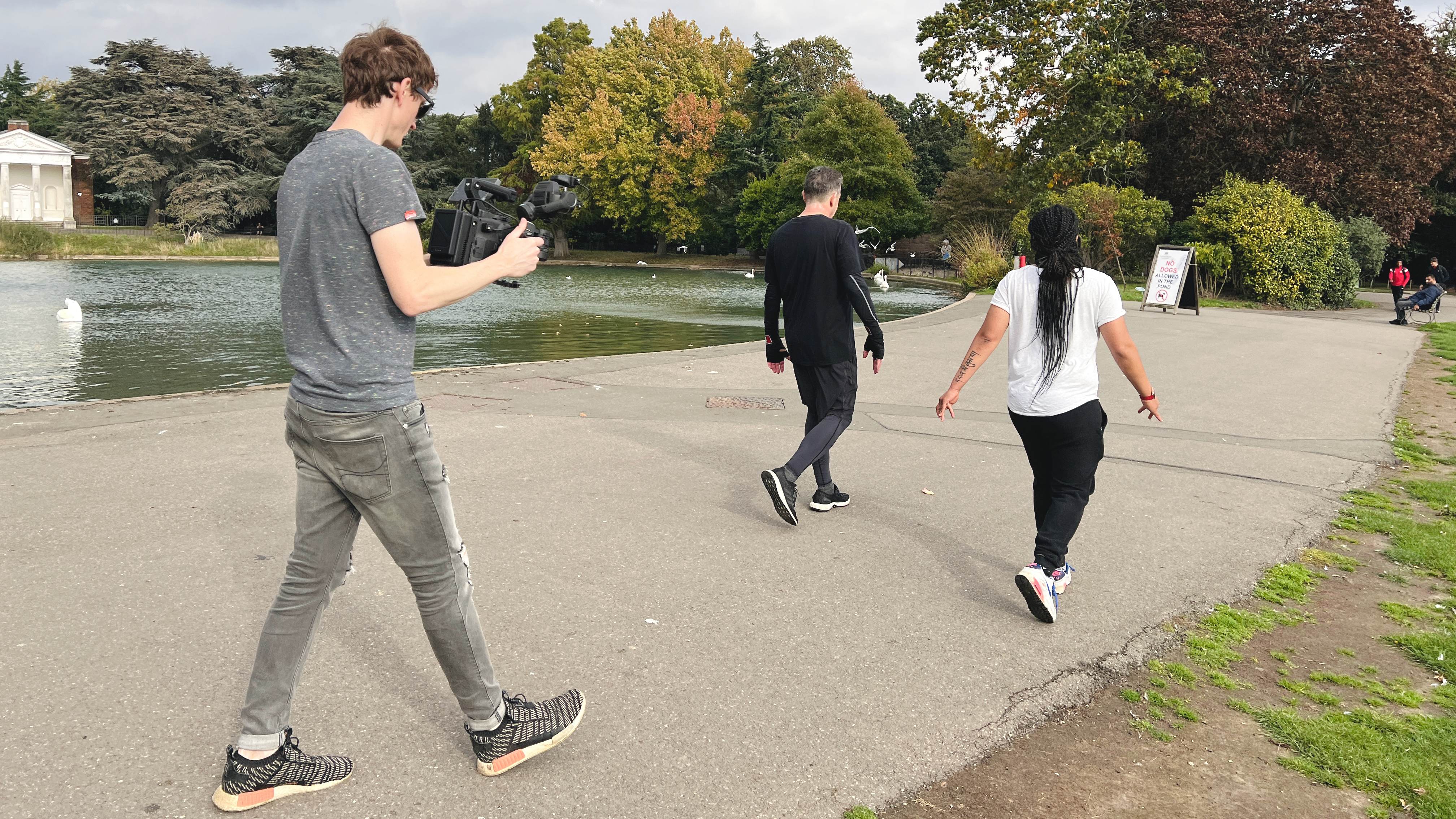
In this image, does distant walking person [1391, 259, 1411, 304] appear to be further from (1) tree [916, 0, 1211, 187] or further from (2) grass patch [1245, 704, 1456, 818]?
(2) grass patch [1245, 704, 1456, 818]

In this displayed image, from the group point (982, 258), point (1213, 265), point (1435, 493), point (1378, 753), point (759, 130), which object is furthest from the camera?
point (759, 130)

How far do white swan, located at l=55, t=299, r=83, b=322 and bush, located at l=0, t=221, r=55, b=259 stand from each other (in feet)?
98.9

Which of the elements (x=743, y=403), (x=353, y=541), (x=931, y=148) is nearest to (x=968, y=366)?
(x=353, y=541)

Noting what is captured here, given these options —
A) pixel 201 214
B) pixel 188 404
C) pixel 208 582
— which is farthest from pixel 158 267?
pixel 208 582

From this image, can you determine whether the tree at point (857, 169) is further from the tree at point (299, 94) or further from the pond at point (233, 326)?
the tree at point (299, 94)

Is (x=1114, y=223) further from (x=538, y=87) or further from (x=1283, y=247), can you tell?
(x=538, y=87)

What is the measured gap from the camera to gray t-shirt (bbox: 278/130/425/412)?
2.48 meters

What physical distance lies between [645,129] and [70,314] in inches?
1811

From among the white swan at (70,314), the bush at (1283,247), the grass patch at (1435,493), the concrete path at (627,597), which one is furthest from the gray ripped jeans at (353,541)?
the bush at (1283,247)

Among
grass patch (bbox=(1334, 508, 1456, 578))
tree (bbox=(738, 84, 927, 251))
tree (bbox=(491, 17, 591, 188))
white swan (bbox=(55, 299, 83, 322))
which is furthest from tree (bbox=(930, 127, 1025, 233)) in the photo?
grass patch (bbox=(1334, 508, 1456, 578))

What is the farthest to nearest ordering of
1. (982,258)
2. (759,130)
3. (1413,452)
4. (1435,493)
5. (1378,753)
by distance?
(759,130), (982,258), (1413,452), (1435,493), (1378,753)

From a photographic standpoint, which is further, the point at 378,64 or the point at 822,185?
the point at 822,185

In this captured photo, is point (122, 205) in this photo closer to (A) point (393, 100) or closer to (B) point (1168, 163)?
(B) point (1168, 163)

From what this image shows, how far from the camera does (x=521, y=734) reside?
2898 millimetres
